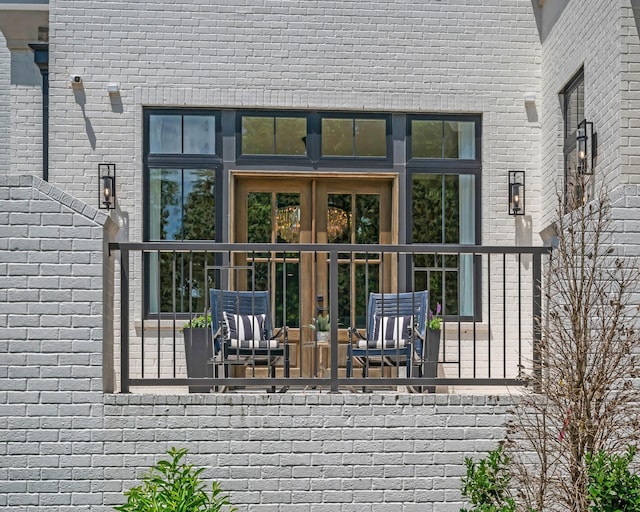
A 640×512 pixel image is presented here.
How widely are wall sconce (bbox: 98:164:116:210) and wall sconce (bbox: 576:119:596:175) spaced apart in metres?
4.12

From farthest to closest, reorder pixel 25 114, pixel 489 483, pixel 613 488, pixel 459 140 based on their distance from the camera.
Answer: pixel 459 140, pixel 25 114, pixel 489 483, pixel 613 488

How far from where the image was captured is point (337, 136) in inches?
334

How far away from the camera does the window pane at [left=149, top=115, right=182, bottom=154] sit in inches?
328

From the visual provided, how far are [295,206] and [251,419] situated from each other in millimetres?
3519

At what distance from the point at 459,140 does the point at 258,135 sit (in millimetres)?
1938

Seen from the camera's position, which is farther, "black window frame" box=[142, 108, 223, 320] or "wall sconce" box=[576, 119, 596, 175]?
"black window frame" box=[142, 108, 223, 320]

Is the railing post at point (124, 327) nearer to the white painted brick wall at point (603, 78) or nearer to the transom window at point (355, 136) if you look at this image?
the transom window at point (355, 136)

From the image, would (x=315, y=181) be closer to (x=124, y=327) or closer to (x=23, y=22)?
(x=23, y=22)

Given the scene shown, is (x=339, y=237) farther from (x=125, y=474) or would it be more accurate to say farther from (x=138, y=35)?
(x=125, y=474)

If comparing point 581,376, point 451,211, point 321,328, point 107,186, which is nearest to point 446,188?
point 451,211

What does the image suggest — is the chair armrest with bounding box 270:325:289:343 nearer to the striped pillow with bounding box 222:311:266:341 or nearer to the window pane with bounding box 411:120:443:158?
the striped pillow with bounding box 222:311:266:341

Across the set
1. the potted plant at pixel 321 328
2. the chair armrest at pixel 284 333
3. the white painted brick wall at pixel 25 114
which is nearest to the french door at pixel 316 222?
the potted plant at pixel 321 328

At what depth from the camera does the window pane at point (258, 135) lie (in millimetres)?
8414

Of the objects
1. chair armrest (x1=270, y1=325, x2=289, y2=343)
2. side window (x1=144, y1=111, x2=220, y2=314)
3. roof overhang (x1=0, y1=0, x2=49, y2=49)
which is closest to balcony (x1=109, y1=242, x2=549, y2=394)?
side window (x1=144, y1=111, x2=220, y2=314)
